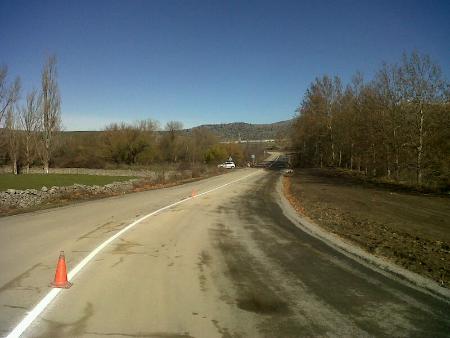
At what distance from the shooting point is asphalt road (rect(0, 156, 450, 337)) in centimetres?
564

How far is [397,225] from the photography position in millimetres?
16875

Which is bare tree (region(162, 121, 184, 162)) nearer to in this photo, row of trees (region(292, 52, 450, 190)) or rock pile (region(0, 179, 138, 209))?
row of trees (region(292, 52, 450, 190))

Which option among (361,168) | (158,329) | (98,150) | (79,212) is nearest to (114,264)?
(158,329)

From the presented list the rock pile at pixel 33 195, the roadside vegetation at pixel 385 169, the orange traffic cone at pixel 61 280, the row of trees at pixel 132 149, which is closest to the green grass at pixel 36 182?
the rock pile at pixel 33 195

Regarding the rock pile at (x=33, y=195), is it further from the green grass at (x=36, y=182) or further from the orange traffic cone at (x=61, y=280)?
the orange traffic cone at (x=61, y=280)

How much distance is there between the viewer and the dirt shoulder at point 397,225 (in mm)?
10156

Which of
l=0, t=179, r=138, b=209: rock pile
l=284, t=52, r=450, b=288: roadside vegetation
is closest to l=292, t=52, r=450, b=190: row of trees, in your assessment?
l=284, t=52, r=450, b=288: roadside vegetation

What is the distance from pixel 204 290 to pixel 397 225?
11.6m

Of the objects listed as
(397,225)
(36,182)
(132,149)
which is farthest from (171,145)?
(397,225)

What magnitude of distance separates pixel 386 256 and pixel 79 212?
42.0 feet

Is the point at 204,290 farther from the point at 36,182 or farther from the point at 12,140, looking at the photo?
the point at 12,140

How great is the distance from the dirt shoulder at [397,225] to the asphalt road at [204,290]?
137 centimetres

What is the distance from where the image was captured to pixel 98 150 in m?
94.8

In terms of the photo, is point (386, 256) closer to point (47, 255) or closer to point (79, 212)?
point (47, 255)
